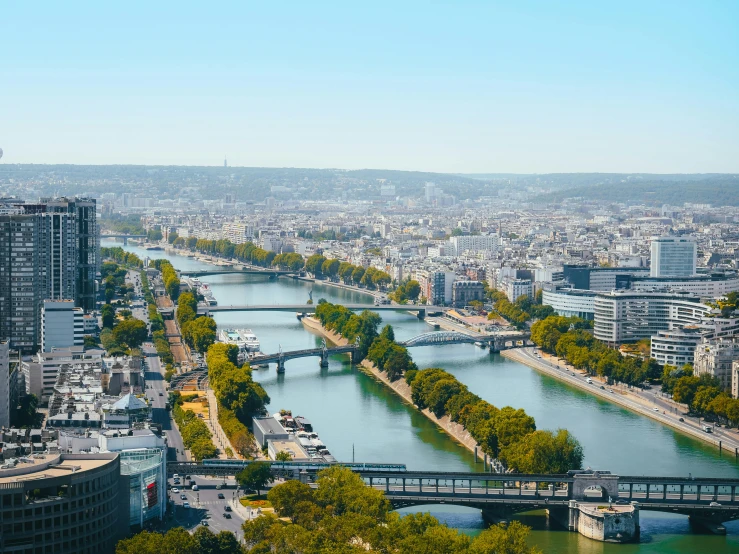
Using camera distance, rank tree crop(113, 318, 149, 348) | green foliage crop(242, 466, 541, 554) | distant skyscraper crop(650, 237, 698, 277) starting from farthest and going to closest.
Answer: distant skyscraper crop(650, 237, 698, 277) < tree crop(113, 318, 149, 348) < green foliage crop(242, 466, 541, 554)

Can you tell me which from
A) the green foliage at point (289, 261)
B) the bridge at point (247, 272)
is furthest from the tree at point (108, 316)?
the green foliage at point (289, 261)

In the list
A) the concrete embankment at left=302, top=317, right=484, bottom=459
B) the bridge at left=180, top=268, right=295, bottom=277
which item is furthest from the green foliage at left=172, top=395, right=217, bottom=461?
the bridge at left=180, top=268, right=295, bottom=277

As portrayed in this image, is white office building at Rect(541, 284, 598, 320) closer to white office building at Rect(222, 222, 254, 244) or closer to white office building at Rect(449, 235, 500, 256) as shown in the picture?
white office building at Rect(449, 235, 500, 256)

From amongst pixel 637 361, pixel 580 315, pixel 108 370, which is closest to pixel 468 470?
pixel 108 370

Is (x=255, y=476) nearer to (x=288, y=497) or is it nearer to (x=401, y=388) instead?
(x=288, y=497)

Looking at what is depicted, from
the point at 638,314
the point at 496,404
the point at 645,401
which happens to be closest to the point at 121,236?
the point at 638,314

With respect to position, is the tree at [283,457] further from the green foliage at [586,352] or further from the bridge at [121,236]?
A: the bridge at [121,236]
